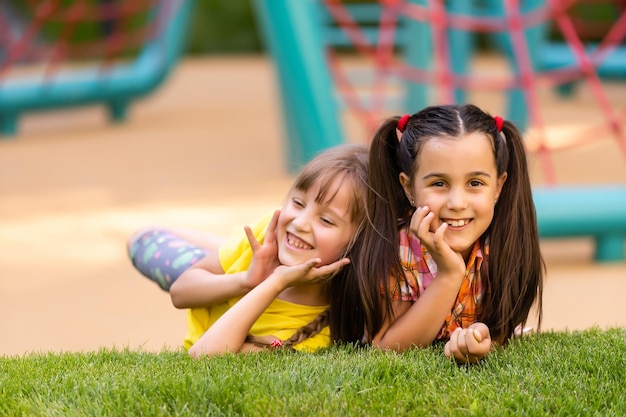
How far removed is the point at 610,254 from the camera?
5.01 m

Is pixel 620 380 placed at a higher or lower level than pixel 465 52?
lower

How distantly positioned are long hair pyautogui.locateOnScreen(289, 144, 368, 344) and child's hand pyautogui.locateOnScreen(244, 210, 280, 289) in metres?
0.15

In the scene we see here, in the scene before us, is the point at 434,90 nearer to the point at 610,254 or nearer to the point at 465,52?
the point at 465,52

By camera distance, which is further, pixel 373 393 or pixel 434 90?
pixel 434 90

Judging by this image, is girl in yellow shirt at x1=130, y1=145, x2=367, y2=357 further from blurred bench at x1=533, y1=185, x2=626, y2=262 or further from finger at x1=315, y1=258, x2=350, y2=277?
blurred bench at x1=533, y1=185, x2=626, y2=262

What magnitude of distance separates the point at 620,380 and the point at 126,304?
2.41 meters

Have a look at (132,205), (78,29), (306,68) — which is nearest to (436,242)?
(306,68)

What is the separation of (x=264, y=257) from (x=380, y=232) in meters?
0.34

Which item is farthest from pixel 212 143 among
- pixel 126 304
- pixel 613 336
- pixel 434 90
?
pixel 613 336

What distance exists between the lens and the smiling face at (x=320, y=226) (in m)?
2.94

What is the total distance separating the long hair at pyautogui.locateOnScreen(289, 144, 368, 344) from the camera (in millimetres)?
2967

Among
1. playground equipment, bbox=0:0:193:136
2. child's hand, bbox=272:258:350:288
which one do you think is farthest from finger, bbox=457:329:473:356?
playground equipment, bbox=0:0:193:136

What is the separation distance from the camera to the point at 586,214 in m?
4.85

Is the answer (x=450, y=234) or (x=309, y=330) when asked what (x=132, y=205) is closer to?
(x=309, y=330)
